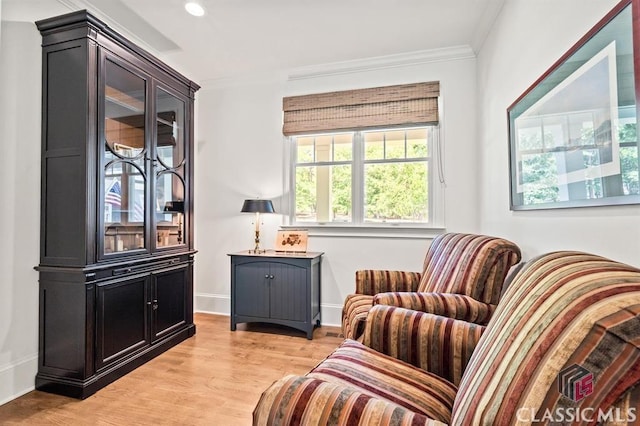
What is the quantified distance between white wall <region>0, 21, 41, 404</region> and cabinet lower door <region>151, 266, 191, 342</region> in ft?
2.32

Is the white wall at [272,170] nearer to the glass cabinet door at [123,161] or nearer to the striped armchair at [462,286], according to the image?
the striped armchair at [462,286]

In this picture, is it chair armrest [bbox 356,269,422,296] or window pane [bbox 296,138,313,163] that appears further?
window pane [bbox 296,138,313,163]

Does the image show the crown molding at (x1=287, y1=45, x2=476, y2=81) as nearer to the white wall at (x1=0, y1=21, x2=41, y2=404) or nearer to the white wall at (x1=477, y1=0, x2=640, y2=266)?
the white wall at (x1=477, y1=0, x2=640, y2=266)

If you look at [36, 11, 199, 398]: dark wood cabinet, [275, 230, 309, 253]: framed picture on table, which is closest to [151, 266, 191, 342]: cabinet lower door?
[36, 11, 199, 398]: dark wood cabinet

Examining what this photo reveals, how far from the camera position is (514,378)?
66 cm

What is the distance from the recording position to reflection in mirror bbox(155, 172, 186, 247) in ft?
8.55

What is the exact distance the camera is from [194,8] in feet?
7.82

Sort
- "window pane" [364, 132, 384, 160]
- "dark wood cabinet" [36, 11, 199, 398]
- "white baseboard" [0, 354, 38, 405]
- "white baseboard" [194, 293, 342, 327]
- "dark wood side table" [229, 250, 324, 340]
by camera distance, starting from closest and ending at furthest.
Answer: "white baseboard" [0, 354, 38, 405] < "dark wood cabinet" [36, 11, 199, 398] < "dark wood side table" [229, 250, 324, 340] < "window pane" [364, 132, 384, 160] < "white baseboard" [194, 293, 342, 327]

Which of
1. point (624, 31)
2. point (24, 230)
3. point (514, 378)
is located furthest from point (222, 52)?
point (514, 378)

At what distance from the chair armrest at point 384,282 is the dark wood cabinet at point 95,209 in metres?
1.63

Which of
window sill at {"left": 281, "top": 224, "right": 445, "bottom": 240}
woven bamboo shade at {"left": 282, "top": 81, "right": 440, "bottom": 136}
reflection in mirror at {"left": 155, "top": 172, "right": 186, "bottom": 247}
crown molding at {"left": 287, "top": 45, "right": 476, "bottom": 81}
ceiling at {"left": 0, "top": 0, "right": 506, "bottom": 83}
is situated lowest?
window sill at {"left": 281, "top": 224, "right": 445, "bottom": 240}

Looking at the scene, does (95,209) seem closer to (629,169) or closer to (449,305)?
(449,305)

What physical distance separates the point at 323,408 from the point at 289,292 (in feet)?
7.21

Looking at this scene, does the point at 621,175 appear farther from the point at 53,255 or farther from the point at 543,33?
the point at 53,255
